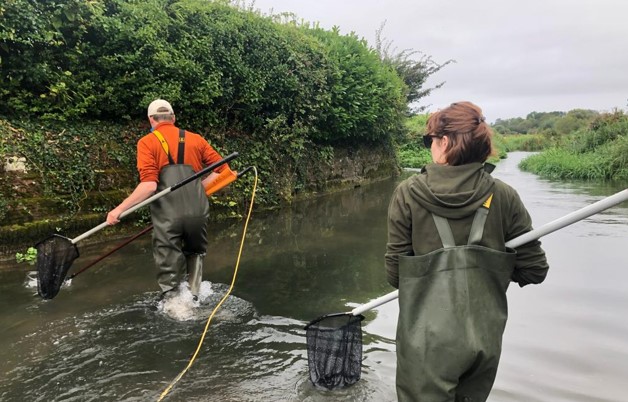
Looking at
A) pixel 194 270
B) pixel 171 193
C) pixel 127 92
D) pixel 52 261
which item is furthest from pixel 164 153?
pixel 127 92

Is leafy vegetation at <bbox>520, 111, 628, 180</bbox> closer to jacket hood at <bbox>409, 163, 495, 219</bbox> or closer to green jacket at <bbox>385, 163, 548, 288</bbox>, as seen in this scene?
green jacket at <bbox>385, 163, 548, 288</bbox>

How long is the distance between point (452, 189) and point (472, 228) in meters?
0.20

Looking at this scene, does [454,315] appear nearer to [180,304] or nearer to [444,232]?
[444,232]

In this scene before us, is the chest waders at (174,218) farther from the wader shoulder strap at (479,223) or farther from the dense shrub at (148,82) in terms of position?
the wader shoulder strap at (479,223)

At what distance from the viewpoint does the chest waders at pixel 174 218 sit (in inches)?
184

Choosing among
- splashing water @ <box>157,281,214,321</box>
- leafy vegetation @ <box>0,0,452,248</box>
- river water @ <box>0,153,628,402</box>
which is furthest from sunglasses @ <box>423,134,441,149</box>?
leafy vegetation @ <box>0,0,452,248</box>

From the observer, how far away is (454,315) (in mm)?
2043

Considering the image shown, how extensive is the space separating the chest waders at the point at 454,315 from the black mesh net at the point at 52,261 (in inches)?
149

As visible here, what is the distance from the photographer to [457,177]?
2162mm

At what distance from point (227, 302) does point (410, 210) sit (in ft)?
11.1

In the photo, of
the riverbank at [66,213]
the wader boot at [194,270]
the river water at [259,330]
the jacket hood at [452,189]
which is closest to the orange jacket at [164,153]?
the wader boot at [194,270]

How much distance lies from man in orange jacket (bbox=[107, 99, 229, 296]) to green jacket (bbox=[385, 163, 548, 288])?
2927mm

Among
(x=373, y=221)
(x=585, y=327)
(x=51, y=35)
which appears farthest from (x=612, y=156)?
(x=51, y=35)

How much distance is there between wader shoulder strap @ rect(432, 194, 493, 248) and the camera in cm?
208
